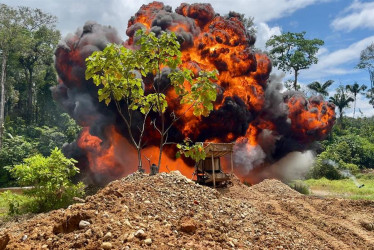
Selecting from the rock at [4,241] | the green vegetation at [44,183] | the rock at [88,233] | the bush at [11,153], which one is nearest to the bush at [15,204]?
the green vegetation at [44,183]

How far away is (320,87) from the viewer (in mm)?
37812

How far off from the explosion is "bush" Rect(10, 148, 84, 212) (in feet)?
Result: 22.9

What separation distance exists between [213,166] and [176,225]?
7.46 metres

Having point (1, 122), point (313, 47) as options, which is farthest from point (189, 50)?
point (313, 47)

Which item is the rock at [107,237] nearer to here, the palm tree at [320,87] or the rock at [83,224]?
the rock at [83,224]

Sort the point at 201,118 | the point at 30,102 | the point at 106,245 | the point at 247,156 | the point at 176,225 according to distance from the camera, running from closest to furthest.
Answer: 1. the point at 106,245
2. the point at 176,225
3. the point at 201,118
4. the point at 247,156
5. the point at 30,102

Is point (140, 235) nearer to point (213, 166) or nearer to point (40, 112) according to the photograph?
point (213, 166)

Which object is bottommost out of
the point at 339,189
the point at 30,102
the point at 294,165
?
the point at 339,189

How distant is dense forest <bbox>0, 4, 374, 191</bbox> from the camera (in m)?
27.8

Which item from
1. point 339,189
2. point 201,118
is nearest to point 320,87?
point 339,189

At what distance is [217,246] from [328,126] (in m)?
20.9

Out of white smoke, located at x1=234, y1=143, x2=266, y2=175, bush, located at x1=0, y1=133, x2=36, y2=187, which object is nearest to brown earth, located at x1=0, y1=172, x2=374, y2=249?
white smoke, located at x1=234, y1=143, x2=266, y2=175

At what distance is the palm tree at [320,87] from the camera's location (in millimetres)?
37294

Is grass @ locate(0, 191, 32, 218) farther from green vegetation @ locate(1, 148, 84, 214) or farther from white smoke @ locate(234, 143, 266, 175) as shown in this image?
white smoke @ locate(234, 143, 266, 175)
